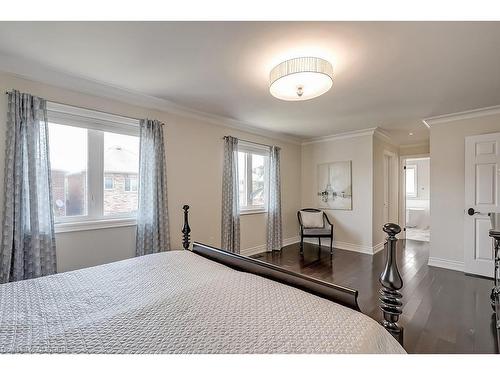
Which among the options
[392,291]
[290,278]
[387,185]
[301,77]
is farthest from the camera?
[387,185]

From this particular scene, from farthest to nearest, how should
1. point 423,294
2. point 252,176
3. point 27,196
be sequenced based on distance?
point 252,176 → point 423,294 → point 27,196

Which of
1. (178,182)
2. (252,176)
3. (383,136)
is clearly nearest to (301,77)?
(178,182)

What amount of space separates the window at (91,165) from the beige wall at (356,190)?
3794 millimetres

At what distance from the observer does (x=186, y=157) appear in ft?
11.6

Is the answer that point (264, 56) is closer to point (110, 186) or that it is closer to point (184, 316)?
point (184, 316)

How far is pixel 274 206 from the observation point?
477 cm

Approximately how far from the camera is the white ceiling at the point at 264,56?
5.68 feet

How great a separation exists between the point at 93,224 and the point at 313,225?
3.77 m

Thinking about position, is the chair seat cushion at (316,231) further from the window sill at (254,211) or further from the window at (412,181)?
the window at (412,181)

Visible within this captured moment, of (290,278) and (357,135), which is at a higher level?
(357,135)

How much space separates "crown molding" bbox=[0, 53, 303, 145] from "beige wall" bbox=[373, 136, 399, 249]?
292 cm

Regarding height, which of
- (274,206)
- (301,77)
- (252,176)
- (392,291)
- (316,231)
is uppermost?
(301,77)
